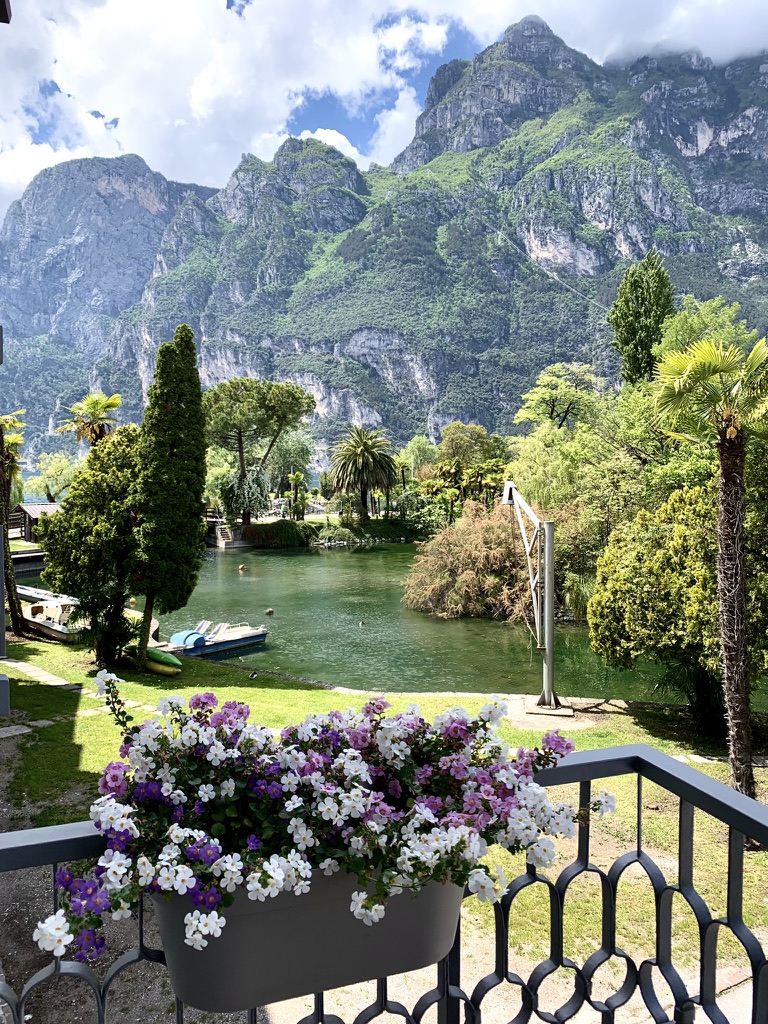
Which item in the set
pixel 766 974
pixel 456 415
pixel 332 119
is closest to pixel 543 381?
pixel 766 974

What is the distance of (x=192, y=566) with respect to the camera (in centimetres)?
1213

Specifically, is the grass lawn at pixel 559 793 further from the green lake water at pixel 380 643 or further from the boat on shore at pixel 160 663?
the green lake water at pixel 380 643

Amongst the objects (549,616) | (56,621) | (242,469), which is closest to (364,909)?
(549,616)

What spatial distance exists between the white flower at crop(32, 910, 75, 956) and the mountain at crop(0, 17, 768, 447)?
90583 mm

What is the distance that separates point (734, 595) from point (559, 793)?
2.26 meters

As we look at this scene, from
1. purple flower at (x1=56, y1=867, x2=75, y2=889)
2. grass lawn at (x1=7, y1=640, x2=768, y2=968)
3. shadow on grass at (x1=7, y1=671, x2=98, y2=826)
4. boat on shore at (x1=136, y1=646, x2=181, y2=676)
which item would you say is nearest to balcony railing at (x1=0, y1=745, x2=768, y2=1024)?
purple flower at (x1=56, y1=867, x2=75, y2=889)

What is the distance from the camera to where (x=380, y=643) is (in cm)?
1581

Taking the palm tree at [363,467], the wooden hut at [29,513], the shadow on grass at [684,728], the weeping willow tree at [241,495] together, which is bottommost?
the shadow on grass at [684,728]

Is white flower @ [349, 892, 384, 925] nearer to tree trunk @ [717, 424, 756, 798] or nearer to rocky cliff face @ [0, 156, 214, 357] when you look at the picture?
tree trunk @ [717, 424, 756, 798]

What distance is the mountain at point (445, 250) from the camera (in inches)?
4569

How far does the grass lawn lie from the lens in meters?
4.32

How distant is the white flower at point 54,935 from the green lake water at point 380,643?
11497 mm

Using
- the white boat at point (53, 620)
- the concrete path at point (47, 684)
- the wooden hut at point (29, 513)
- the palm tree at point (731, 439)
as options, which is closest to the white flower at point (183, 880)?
the palm tree at point (731, 439)

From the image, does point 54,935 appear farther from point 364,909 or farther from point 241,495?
point 241,495
